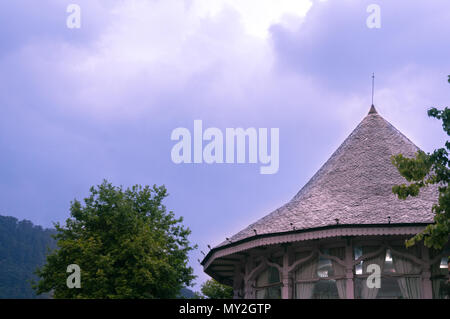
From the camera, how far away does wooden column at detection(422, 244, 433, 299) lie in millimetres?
20453

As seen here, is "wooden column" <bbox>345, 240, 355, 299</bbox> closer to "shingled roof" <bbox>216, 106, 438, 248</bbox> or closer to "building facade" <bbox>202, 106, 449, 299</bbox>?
"building facade" <bbox>202, 106, 449, 299</bbox>

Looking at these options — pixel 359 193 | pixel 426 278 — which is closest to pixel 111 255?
pixel 359 193

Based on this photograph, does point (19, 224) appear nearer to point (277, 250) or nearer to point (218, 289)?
point (218, 289)

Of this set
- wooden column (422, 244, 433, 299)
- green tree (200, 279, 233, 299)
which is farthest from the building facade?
green tree (200, 279, 233, 299)

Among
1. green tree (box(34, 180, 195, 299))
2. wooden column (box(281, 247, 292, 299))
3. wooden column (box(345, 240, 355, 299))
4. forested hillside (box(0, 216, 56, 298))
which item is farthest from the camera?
forested hillside (box(0, 216, 56, 298))

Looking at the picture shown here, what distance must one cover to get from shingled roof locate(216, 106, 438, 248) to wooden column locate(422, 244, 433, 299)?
125cm

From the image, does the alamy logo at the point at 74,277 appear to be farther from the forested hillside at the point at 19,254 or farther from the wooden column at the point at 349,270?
the forested hillside at the point at 19,254

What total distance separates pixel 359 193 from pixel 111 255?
52.3ft

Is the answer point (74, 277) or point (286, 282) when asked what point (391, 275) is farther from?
point (74, 277)

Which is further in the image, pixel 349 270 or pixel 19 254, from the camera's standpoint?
pixel 19 254

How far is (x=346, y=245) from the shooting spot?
2153cm

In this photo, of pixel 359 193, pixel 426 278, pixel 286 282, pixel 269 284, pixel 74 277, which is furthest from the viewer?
pixel 74 277

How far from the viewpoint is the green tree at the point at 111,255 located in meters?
32.8
